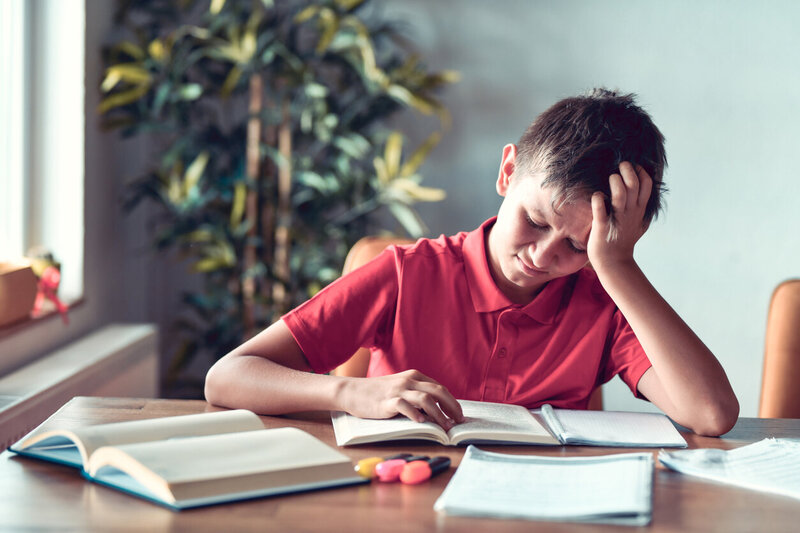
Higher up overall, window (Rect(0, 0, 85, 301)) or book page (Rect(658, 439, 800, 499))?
window (Rect(0, 0, 85, 301))

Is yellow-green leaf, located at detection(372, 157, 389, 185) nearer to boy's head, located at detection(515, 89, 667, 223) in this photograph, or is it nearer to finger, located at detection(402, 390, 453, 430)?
boy's head, located at detection(515, 89, 667, 223)

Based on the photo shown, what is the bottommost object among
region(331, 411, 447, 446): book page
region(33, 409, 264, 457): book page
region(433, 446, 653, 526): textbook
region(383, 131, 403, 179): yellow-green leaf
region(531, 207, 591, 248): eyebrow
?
region(433, 446, 653, 526): textbook

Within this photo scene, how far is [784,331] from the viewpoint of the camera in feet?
4.52

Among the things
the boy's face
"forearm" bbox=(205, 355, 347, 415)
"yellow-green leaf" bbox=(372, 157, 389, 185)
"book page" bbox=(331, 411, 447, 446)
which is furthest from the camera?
"yellow-green leaf" bbox=(372, 157, 389, 185)

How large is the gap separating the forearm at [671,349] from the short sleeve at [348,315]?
0.33m

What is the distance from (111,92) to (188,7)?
1.14 ft

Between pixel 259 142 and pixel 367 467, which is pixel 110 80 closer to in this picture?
pixel 259 142

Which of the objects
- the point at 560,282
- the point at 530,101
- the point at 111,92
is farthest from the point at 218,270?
the point at 560,282

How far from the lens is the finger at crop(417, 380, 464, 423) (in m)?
0.94

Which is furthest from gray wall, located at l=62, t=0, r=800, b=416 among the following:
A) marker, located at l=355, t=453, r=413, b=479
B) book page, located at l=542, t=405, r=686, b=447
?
marker, located at l=355, t=453, r=413, b=479

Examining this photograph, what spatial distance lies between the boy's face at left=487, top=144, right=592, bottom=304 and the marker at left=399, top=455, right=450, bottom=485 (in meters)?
0.40

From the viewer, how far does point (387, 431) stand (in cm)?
90

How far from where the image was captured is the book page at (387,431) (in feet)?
2.94

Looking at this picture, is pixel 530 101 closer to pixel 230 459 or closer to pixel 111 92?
pixel 111 92
